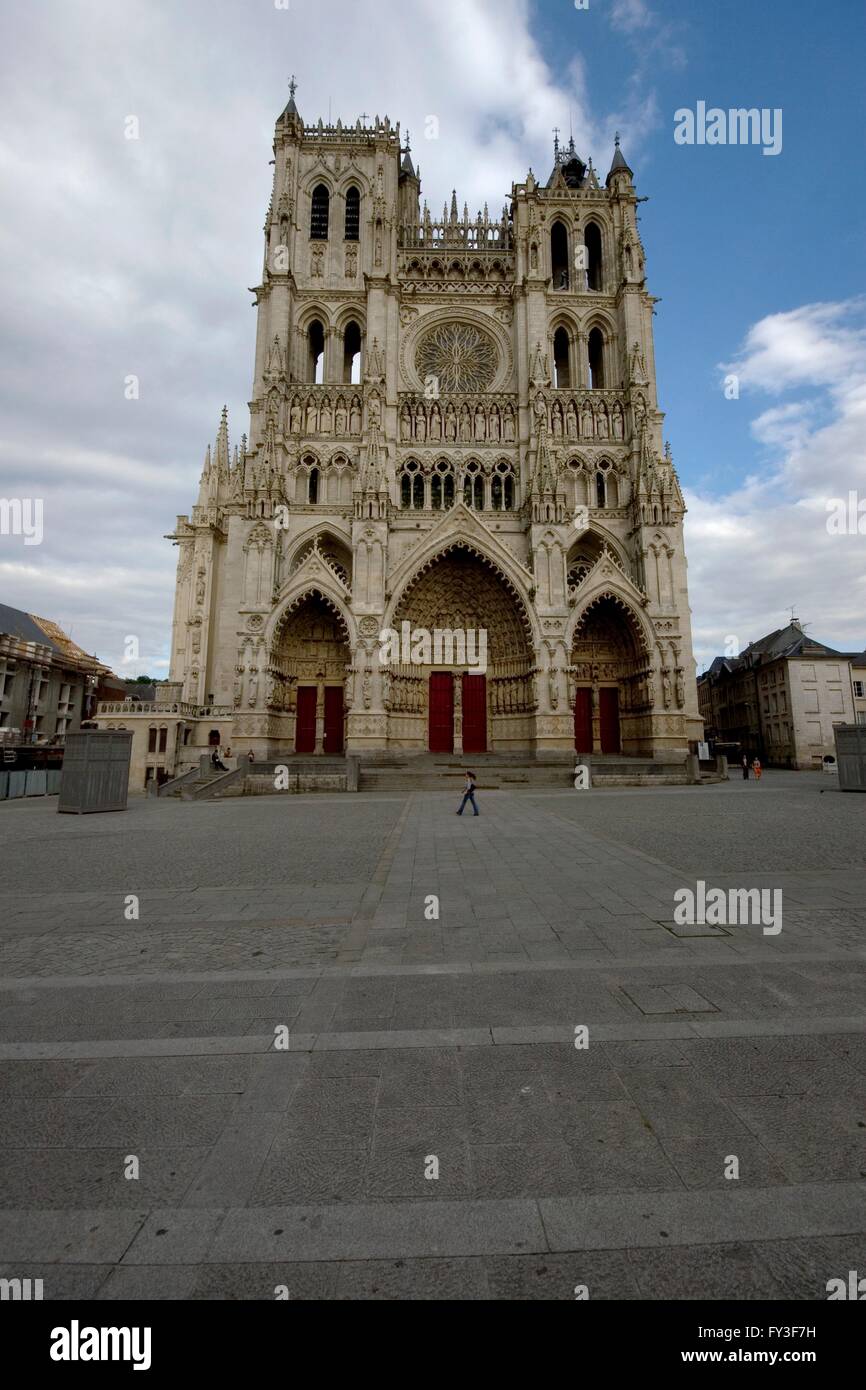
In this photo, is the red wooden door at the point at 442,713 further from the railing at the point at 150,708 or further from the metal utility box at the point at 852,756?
the metal utility box at the point at 852,756

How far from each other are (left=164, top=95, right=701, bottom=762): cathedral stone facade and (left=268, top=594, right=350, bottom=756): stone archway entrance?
0.12m

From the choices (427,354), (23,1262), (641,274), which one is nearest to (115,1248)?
(23,1262)

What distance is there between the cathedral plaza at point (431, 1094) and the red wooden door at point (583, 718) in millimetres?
24875

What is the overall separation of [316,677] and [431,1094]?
2859 cm

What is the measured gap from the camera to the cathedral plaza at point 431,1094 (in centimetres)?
191

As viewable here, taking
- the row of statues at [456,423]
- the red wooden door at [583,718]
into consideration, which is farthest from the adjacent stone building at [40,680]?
the red wooden door at [583,718]

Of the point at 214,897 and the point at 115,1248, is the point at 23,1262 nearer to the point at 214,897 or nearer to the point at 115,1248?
the point at 115,1248

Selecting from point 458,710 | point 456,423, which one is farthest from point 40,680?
point 456,423

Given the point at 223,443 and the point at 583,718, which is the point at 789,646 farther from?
the point at 223,443

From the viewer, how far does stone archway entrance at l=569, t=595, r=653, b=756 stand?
30781 millimetres

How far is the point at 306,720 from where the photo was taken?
100 ft

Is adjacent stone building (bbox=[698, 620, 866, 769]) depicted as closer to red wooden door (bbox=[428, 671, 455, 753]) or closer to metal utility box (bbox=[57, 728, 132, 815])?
red wooden door (bbox=[428, 671, 455, 753])

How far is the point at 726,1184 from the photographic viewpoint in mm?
2223
